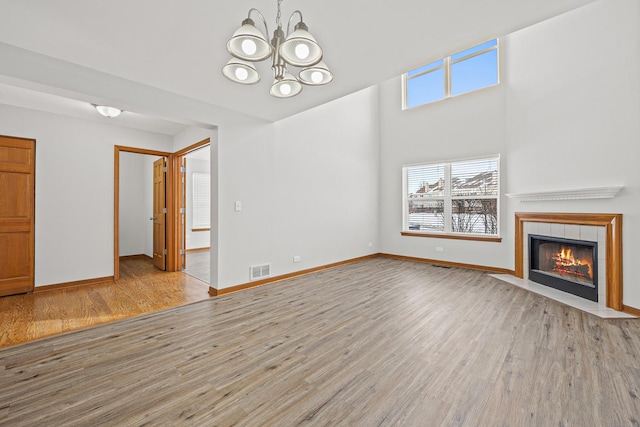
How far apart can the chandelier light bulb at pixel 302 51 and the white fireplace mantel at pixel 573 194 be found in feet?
12.1

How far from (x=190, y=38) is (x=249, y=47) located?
32.7 inches

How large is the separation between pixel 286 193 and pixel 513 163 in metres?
3.88

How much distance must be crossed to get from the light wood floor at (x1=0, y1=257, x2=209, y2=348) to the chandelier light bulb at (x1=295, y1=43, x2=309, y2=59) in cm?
311

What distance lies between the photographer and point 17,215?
3736 mm

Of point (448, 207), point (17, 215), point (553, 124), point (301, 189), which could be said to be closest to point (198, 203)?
point (17, 215)

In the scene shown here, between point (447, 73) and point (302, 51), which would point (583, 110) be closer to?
point (447, 73)

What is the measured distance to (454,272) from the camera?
4.96m

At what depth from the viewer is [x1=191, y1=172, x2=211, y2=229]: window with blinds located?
7489mm

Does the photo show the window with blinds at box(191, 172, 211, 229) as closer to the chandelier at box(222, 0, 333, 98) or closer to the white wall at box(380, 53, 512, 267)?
the white wall at box(380, 53, 512, 267)

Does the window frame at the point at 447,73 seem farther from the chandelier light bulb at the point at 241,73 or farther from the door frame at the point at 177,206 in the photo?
the door frame at the point at 177,206

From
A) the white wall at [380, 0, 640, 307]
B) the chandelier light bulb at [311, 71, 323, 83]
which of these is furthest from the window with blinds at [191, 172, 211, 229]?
the chandelier light bulb at [311, 71, 323, 83]

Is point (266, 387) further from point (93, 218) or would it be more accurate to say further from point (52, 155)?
point (52, 155)

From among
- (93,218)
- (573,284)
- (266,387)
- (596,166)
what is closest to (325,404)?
(266,387)

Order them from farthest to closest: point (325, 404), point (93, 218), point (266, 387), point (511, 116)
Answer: point (511, 116) < point (93, 218) < point (266, 387) < point (325, 404)
